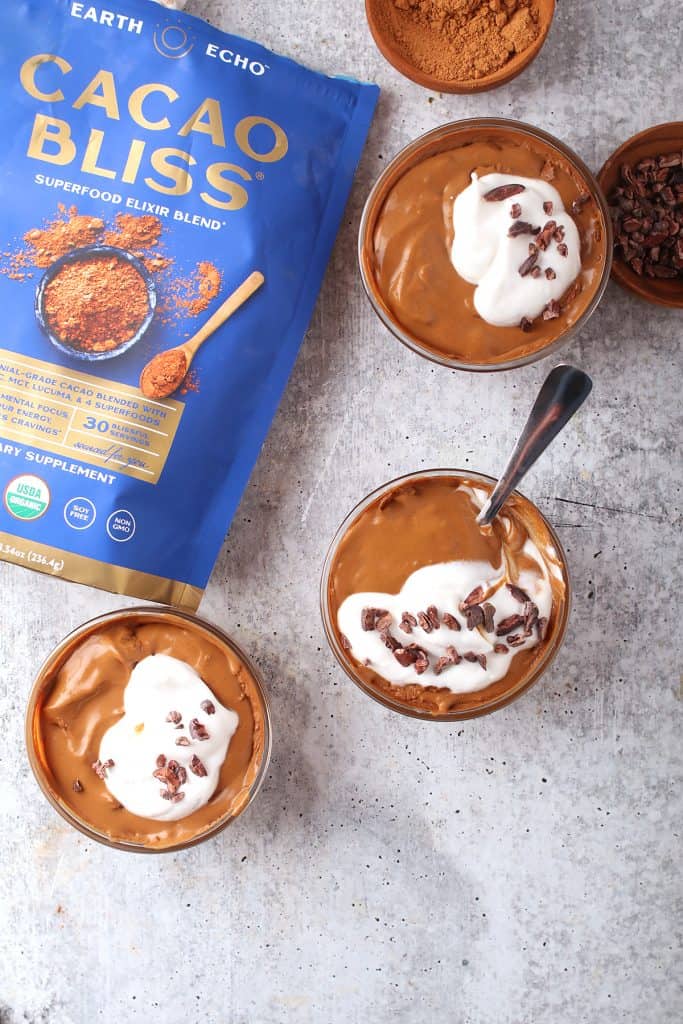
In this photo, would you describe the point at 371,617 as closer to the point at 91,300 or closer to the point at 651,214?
the point at 91,300

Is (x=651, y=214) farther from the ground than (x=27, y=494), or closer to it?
farther from the ground

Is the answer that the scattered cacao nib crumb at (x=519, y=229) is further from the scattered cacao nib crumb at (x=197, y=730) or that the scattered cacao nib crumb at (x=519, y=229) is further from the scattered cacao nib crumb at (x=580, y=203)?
the scattered cacao nib crumb at (x=197, y=730)

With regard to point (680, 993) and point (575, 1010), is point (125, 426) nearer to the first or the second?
point (575, 1010)

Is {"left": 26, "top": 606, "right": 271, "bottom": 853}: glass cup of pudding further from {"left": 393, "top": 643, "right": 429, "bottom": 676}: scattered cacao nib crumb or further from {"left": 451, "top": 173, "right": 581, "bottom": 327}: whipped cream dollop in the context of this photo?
{"left": 451, "top": 173, "right": 581, "bottom": 327}: whipped cream dollop

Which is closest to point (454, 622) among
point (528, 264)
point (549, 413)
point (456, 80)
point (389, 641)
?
point (389, 641)

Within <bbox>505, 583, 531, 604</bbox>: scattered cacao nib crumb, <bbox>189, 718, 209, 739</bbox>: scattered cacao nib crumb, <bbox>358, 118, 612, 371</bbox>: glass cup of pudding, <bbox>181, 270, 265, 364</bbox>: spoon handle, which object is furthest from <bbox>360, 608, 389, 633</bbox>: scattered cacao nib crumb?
<bbox>181, 270, 265, 364</bbox>: spoon handle

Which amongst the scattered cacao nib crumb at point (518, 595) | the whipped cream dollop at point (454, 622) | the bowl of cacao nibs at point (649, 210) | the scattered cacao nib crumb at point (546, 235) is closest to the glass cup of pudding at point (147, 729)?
the whipped cream dollop at point (454, 622)
